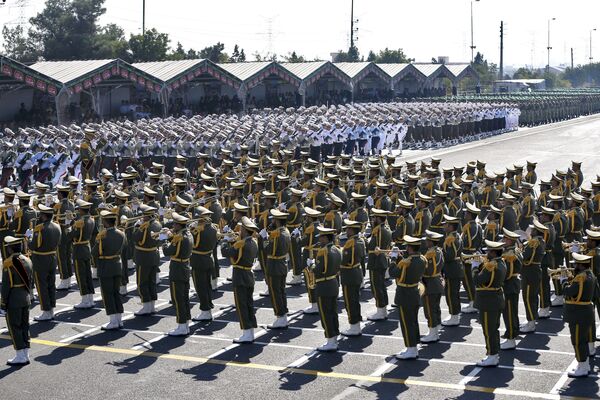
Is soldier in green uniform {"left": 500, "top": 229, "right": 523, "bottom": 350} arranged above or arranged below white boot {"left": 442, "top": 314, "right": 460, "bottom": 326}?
above

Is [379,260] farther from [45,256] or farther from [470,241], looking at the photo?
[45,256]

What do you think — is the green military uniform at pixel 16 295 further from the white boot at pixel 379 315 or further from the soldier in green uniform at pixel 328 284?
the white boot at pixel 379 315

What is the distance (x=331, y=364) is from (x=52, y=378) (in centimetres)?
356

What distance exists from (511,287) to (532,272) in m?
0.87

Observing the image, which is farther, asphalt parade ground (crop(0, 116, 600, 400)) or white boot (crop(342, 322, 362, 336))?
white boot (crop(342, 322, 362, 336))

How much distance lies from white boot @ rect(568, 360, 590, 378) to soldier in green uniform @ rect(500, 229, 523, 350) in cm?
139

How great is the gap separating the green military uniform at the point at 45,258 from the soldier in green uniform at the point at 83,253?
789 mm

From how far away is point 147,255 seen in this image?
1539cm

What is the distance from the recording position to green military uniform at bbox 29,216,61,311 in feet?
49.2

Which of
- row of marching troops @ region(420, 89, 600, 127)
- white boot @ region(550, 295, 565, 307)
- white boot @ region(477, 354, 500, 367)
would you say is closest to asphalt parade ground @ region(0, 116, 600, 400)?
white boot @ region(477, 354, 500, 367)

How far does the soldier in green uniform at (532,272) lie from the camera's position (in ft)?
46.2

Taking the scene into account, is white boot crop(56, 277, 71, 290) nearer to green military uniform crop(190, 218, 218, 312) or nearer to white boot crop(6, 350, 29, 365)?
green military uniform crop(190, 218, 218, 312)

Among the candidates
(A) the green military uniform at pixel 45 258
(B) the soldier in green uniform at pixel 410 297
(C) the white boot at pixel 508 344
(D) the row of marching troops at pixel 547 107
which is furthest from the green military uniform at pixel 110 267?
(D) the row of marching troops at pixel 547 107

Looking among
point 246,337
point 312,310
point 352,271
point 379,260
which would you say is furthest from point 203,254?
point 379,260
